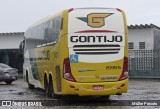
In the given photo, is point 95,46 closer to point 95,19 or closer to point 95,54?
point 95,54

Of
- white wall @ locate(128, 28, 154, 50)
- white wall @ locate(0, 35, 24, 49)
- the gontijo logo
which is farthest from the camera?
white wall @ locate(0, 35, 24, 49)

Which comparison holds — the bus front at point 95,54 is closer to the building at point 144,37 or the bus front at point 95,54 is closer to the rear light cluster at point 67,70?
the rear light cluster at point 67,70

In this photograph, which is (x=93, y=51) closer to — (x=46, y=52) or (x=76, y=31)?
(x=76, y=31)

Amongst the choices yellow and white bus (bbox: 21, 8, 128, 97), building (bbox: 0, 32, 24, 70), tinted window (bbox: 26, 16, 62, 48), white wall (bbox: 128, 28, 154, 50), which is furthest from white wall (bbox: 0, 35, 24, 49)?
yellow and white bus (bbox: 21, 8, 128, 97)

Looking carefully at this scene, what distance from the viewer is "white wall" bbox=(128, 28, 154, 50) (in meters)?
36.7

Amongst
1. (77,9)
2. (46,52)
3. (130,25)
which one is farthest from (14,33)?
(77,9)

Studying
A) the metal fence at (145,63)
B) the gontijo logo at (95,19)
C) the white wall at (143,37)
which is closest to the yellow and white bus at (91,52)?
the gontijo logo at (95,19)

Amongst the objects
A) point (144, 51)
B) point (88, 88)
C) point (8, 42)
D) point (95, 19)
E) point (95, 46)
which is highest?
point (95, 19)

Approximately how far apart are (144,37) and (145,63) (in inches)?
102

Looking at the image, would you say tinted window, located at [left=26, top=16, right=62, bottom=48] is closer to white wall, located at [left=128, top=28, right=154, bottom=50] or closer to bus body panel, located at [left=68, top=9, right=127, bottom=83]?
bus body panel, located at [left=68, top=9, right=127, bottom=83]

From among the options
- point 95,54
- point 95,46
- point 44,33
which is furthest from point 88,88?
point 44,33

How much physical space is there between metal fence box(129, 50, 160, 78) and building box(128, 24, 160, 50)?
1148mm

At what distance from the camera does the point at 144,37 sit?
37156mm

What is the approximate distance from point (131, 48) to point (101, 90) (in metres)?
22.8
